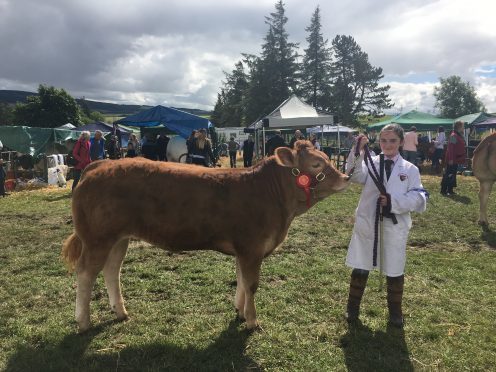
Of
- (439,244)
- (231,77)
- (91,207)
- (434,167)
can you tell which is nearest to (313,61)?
(231,77)

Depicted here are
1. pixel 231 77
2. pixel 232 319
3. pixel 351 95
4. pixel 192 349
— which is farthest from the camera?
pixel 231 77

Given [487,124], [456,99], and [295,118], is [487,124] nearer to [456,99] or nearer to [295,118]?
[295,118]

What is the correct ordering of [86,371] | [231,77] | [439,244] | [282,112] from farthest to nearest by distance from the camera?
[231,77] → [282,112] → [439,244] → [86,371]

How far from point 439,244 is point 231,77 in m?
70.5

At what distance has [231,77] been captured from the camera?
73.6m

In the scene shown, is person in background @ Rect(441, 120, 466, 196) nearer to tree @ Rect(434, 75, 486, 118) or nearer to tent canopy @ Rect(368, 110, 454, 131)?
tent canopy @ Rect(368, 110, 454, 131)

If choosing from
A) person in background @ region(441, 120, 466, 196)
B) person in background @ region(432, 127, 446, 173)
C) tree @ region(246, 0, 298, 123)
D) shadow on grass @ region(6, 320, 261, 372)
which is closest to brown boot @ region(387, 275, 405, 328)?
shadow on grass @ region(6, 320, 261, 372)

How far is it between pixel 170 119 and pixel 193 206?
12.6 metres

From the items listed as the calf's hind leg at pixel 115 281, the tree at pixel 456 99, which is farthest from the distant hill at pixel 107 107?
the calf's hind leg at pixel 115 281

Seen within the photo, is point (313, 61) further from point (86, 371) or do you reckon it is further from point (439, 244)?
point (86, 371)

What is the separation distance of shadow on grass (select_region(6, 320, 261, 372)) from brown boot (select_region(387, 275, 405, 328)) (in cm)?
156

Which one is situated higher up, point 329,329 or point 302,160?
point 302,160

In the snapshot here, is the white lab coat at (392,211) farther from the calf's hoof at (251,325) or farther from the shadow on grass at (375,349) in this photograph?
the calf's hoof at (251,325)

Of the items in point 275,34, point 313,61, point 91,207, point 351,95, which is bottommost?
point 91,207
